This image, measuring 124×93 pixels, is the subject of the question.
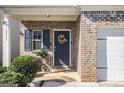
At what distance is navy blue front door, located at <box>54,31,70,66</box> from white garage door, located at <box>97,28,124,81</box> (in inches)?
178

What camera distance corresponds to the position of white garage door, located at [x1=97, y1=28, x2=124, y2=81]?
12.3 metres

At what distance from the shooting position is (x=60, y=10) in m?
12.7

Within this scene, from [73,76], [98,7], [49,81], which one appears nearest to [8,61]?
[49,81]

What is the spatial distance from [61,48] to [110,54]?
15.6 feet

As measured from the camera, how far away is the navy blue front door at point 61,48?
16.6 metres

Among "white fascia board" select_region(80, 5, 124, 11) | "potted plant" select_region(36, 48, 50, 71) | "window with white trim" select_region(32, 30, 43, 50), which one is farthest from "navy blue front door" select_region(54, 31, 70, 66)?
"white fascia board" select_region(80, 5, 124, 11)

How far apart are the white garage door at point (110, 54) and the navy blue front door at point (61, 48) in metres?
4.52

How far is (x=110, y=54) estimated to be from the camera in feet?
40.7

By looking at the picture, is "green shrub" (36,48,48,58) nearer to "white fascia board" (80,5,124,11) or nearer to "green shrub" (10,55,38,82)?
"green shrub" (10,55,38,82)

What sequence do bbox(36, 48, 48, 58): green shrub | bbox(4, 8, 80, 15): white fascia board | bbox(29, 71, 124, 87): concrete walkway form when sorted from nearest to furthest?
bbox(29, 71, 124, 87): concrete walkway, bbox(4, 8, 80, 15): white fascia board, bbox(36, 48, 48, 58): green shrub

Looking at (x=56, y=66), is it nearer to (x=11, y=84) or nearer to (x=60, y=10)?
(x=60, y=10)

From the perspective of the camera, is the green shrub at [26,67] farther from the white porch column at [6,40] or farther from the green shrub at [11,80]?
the green shrub at [11,80]

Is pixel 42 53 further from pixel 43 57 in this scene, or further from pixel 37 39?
pixel 37 39

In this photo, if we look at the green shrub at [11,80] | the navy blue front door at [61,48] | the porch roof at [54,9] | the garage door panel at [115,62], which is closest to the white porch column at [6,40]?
the porch roof at [54,9]
